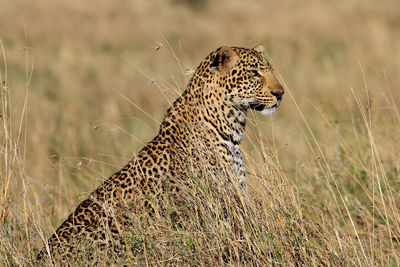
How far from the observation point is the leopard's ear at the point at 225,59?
18.7 feet

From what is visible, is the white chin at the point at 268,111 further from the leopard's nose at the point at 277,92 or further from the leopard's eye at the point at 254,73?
the leopard's eye at the point at 254,73

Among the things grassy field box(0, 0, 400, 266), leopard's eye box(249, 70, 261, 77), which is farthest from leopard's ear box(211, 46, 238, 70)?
grassy field box(0, 0, 400, 266)

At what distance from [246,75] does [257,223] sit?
152 centimetres

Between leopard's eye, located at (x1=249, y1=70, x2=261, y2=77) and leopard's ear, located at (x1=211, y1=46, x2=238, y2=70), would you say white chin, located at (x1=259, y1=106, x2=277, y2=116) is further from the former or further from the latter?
leopard's ear, located at (x1=211, y1=46, x2=238, y2=70)

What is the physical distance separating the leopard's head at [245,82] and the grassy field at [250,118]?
0.51 feet

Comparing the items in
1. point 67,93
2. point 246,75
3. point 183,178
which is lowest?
point 67,93

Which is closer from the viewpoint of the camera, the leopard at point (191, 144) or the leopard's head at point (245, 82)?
the leopard at point (191, 144)

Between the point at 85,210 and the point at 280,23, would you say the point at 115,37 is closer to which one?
the point at 280,23

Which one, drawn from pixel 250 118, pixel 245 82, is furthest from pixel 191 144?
pixel 250 118

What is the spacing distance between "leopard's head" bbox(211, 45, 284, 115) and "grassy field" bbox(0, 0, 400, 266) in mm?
157

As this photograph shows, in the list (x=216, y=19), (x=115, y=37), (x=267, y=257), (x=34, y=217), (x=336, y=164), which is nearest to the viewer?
(x=267, y=257)

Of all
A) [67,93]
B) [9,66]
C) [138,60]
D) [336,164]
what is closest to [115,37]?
[138,60]

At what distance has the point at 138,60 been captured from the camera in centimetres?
1789

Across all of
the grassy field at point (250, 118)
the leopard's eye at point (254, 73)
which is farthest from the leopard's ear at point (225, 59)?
the grassy field at point (250, 118)
